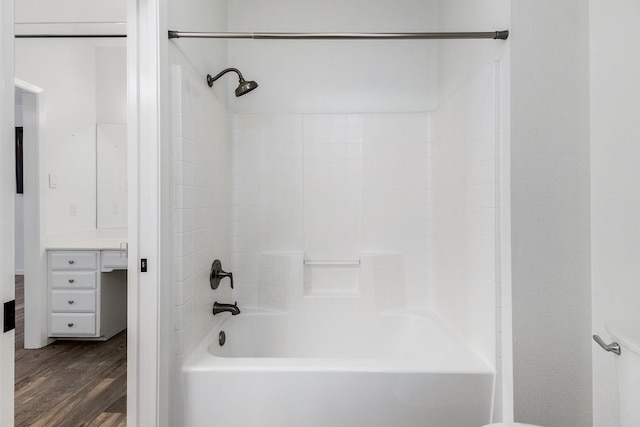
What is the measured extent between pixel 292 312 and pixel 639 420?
66.9 inches

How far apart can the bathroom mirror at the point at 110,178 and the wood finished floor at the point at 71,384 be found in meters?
1.11

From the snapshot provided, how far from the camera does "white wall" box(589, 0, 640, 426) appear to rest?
121 centimetres

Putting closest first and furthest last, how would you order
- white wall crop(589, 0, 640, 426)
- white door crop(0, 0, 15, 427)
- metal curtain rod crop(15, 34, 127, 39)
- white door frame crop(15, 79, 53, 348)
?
white door crop(0, 0, 15, 427), white wall crop(589, 0, 640, 426), white door frame crop(15, 79, 53, 348), metal curtain rod crop(15, 34, 127, 39)

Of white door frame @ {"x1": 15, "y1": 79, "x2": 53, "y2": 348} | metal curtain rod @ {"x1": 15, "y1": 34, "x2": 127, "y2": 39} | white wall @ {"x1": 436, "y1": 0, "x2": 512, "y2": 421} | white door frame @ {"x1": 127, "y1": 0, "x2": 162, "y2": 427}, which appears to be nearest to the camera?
white door frame @ {"x1": 127, "y1": 0, "x2": 162, "y2": 427}

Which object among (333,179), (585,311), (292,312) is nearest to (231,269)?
(292,312)

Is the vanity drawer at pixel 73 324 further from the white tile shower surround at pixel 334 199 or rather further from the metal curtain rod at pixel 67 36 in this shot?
the metal curtain rod at pixel 67 36

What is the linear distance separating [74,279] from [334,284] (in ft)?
7.22

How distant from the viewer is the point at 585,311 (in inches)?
54.9

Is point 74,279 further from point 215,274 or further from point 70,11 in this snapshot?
point 70,11

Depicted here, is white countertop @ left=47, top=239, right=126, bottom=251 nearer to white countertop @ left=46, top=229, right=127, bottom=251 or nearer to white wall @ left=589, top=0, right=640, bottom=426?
white countertop @ left=46, top=229, right=127, bottom=251

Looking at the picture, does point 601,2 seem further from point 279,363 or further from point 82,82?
point 82,82

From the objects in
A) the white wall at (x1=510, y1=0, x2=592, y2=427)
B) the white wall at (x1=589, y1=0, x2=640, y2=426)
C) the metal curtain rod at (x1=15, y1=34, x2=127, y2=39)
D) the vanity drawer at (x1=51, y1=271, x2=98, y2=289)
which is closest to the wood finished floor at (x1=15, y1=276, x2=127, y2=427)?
the vanity drawer at (x1=51, y1=271, x2=98, y2=289)

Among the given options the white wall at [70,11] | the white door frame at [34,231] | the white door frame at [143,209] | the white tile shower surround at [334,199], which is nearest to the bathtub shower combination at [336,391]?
the white door frame at [143,209]

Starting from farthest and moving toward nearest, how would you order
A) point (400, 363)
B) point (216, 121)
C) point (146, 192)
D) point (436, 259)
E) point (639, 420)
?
point (436, 259), point (216, 121), point (400, 363), point (146, 192), point (639, 420)
